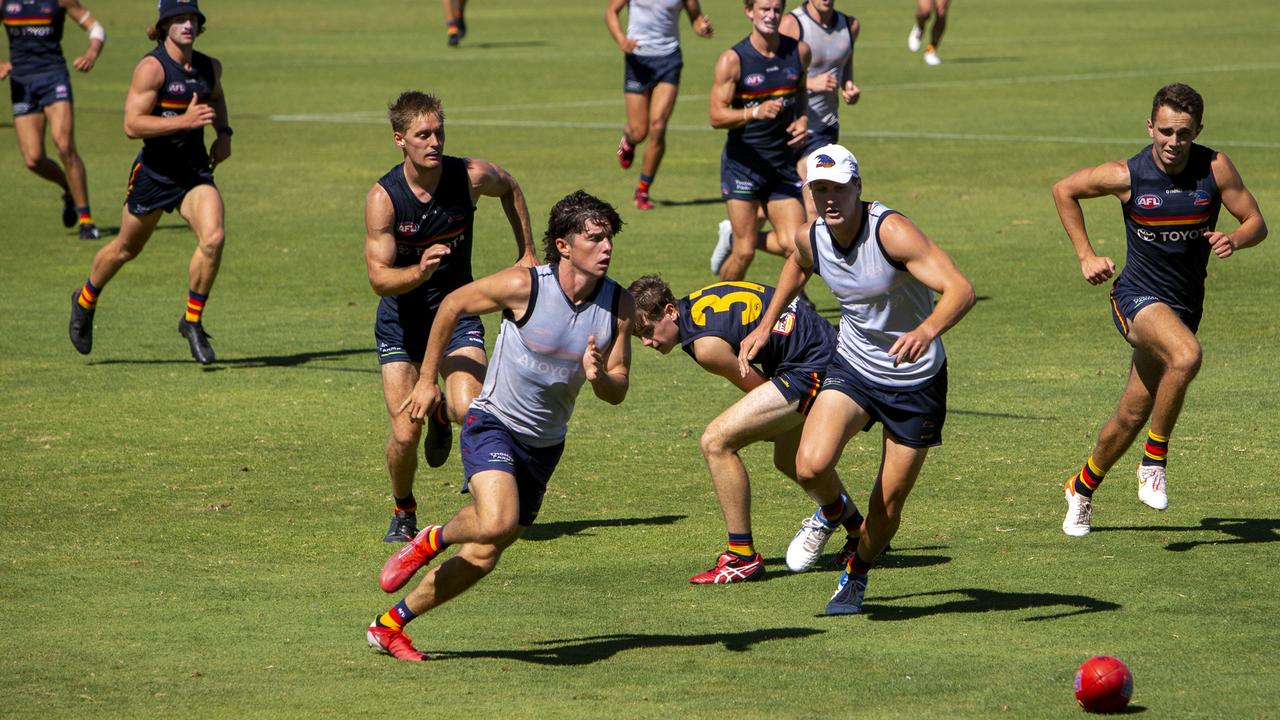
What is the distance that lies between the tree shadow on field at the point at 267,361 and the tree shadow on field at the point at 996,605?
20.6 feet

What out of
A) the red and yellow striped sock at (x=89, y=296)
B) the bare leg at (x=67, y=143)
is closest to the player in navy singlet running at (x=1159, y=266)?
the red and yellow striped sock at (x=89, y=296)

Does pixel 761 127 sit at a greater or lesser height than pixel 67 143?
greater

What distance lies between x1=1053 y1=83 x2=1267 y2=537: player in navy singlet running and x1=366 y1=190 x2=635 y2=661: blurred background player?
9.37ft

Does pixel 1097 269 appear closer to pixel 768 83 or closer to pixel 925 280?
pixel 925 280

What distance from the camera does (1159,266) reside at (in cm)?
934

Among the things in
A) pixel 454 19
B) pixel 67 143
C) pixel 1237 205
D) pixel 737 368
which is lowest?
pixel 454 19

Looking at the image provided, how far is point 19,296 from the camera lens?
16547mm

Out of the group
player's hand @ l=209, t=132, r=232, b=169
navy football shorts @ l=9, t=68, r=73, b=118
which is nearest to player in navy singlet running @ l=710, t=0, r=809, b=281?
player's hand @ l=209, t=132, r=232, b=169

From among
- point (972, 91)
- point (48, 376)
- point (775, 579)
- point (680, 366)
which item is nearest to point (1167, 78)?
point (972, 91)

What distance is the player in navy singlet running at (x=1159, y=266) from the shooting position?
29.8ft

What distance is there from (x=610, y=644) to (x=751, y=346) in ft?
5.65

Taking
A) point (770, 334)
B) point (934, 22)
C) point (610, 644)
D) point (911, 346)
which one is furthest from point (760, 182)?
point (934, 22)

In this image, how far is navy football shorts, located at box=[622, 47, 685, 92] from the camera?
2044 centimetres

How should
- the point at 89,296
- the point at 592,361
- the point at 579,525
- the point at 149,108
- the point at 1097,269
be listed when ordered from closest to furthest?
Answer: the point at 592,361, the point at 1097,269, the point at 579,525, the point at 149,108, the point at 89,296
